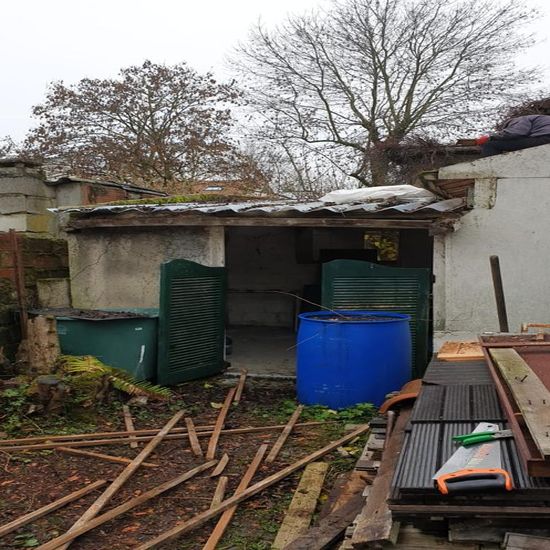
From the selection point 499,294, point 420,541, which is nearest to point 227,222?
point 499,294

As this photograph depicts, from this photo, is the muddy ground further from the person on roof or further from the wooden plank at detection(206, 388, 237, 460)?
the person on roof

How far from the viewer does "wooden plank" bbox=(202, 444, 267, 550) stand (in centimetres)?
356

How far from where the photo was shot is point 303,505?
4078 mm

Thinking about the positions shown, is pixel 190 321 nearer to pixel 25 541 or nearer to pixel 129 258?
pixel 129 258

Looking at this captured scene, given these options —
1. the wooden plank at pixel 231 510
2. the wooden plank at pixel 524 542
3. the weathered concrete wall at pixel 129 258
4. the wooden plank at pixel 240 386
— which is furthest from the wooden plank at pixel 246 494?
the weathered concrete wall at pixel 129 258

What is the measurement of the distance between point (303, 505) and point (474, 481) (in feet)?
6.67

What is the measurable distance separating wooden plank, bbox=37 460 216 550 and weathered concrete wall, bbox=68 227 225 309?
12.7ft

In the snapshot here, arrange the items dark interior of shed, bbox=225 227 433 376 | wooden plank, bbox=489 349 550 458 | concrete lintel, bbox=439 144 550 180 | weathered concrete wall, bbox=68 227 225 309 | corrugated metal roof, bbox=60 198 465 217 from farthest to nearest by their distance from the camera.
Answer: dark interior of shed, bbox=225 227 433 376 < weathered concrete wall, bbox=68 227 225 309 < corrugated metal roof, bbox=60 198 465 217 < concrete lintel, bbox=439 144 550 180 < wooden plank, bbox=489 349 550 458

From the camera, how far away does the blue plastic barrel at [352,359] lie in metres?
6.25

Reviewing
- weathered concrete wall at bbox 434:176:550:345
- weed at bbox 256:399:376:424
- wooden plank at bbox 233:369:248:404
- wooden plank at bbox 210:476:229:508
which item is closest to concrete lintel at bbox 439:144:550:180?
weathered concrete wall at bbox 434:176:550:345

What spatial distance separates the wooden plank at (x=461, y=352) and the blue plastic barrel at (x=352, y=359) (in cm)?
93

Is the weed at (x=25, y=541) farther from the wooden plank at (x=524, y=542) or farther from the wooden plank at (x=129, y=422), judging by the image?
the wooden plank at (x=524, y=542)

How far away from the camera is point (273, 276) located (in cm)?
1334

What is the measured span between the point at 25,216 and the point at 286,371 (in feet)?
14.3
